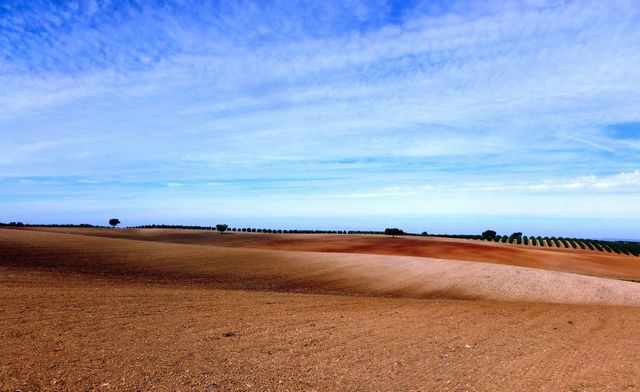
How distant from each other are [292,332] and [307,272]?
1442 centimetres

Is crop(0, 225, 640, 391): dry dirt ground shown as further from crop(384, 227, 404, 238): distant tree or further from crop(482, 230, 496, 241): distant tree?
crop(482, 230, 496, 241): distant tree

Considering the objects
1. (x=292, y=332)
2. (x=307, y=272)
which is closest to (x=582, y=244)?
(x=307, y=272)

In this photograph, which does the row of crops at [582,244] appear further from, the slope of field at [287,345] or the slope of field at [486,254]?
the slope of field at [287,345]

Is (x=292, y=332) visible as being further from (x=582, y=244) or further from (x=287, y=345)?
(x=582, y=244)

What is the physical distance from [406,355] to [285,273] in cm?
1570

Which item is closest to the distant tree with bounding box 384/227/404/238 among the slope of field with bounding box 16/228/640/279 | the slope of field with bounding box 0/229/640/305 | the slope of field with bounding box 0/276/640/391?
the slope of field with bounding box 16/228/640/279

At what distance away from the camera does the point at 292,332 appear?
37.1 ft

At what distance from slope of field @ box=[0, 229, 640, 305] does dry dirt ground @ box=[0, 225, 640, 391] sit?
205mm

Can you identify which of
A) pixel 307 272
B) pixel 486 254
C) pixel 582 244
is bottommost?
pixel 307 272

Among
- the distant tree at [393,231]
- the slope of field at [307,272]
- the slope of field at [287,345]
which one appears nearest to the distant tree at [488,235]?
the distant tree at [393,231]

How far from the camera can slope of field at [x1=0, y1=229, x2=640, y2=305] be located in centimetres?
2109

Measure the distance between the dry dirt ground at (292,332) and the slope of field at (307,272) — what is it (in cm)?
20

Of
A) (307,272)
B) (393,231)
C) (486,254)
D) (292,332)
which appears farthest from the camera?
(393,231)

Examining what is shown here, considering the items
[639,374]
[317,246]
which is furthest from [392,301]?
[317,246]
